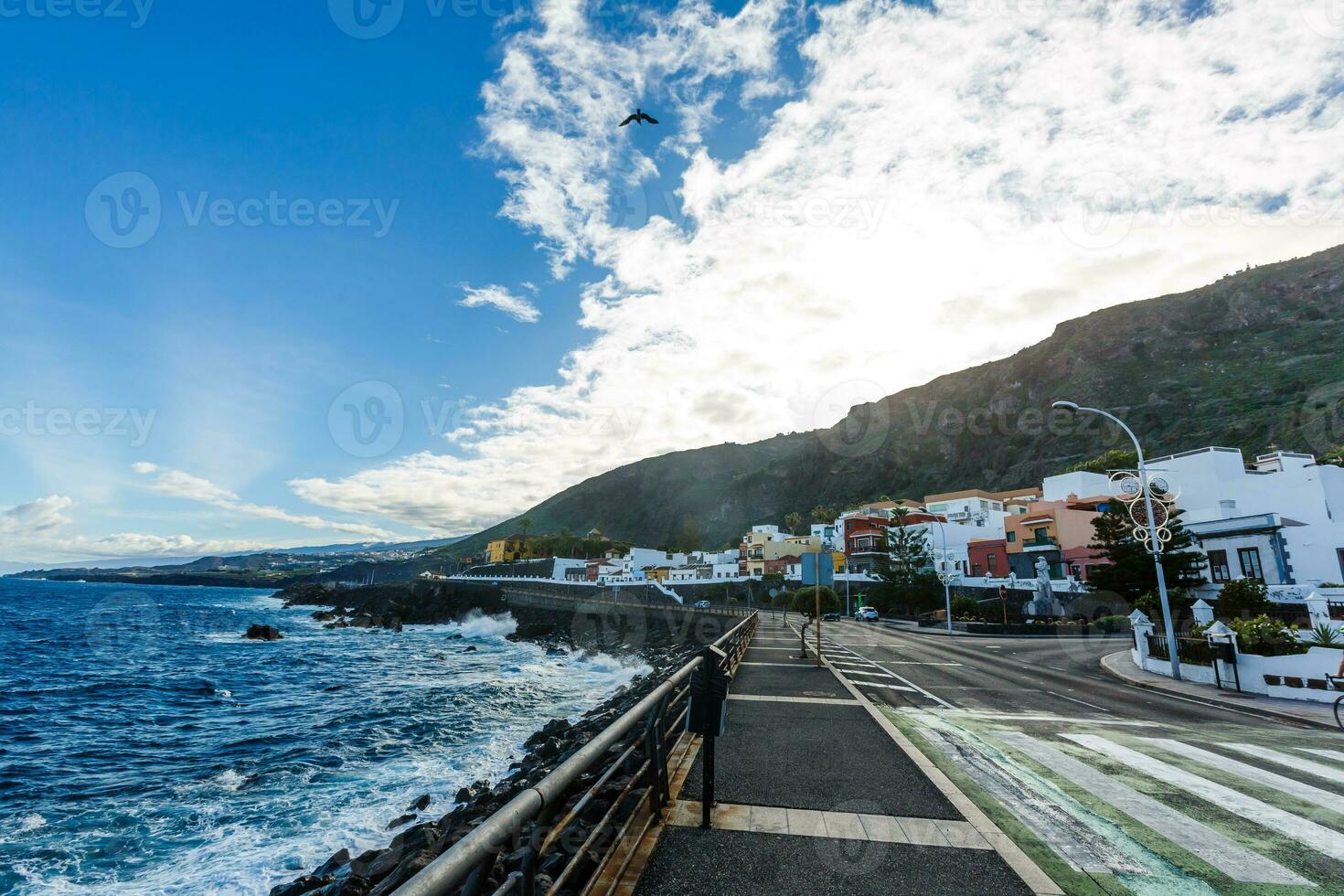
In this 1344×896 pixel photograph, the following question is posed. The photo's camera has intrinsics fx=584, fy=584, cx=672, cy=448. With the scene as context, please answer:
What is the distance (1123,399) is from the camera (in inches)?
5069

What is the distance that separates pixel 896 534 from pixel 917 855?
6087 centimetres

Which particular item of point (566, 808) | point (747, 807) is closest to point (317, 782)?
point (566, 808)

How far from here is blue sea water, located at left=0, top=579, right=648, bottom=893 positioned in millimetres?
11367

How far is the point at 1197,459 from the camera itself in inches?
1594

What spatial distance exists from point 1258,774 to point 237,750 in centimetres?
2510

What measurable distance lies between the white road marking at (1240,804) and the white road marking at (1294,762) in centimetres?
175

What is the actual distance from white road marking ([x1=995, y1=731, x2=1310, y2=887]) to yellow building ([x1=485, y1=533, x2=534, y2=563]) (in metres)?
142

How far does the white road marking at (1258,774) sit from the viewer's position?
6.48m

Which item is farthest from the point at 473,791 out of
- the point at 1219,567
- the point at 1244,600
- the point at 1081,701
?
the point at 1219,567

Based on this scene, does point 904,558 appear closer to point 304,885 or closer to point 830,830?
point 304,885

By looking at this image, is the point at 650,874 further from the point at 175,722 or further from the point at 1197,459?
the point at 1197,459

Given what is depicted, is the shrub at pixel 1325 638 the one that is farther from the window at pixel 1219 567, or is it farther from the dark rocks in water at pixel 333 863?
the dark rocks in water at pixel 333 863

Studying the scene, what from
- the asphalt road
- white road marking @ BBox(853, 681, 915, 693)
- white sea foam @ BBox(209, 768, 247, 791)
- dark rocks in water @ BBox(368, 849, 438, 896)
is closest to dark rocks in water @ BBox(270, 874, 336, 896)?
dark rocks in water @ BBox(368, 849, 438, 896)

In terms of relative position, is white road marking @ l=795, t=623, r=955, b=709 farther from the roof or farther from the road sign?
the roof
